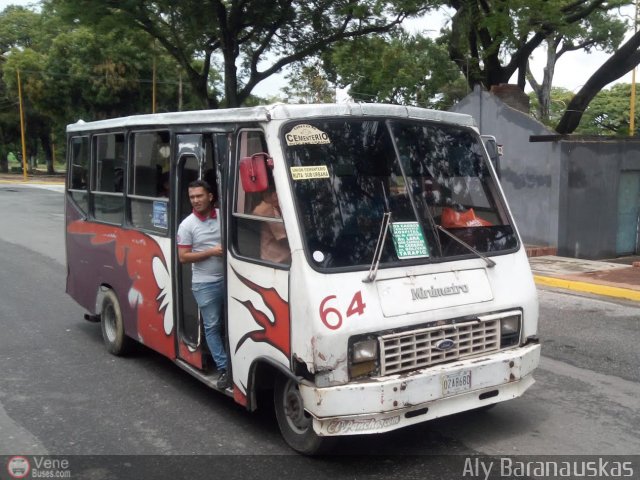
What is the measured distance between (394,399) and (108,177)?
415 centimetres

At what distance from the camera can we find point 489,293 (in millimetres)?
4703

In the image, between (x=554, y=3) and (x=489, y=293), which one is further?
(x=554, y=3)

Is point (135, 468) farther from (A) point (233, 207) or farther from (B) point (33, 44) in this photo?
(B) point (33, 44)

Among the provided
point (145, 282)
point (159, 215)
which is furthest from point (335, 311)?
point (145, 282)

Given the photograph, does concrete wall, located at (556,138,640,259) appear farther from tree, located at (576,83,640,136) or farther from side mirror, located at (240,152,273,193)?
tree, located at (576,83,640,136)

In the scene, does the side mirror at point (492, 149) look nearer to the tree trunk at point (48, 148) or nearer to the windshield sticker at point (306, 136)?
the windshield sticker at point (306, 136)

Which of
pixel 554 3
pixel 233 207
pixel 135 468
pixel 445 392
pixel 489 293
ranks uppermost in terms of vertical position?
pixel 554 3

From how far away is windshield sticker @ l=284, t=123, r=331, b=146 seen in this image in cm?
Answer: 445

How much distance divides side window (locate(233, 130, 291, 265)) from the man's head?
1.47ft

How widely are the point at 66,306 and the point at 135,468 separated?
5327mm

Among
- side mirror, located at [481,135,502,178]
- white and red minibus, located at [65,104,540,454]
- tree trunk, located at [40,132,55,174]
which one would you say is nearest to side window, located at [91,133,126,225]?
white and red minibus, located at [65,104,540,454]

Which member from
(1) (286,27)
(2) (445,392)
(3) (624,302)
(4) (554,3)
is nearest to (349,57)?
(1) (286,27)

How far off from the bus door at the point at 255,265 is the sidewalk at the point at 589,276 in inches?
288

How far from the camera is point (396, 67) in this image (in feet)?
85.0
